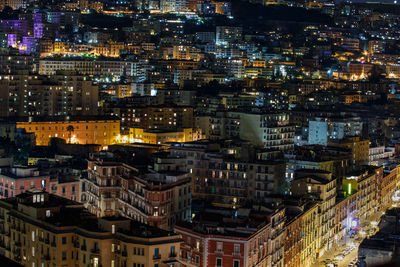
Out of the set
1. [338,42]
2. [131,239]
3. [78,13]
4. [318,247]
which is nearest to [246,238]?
[131,239]

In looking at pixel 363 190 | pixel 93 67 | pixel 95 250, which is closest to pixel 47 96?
pixel 93 67

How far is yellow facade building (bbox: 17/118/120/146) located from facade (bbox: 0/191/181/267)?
32902mm

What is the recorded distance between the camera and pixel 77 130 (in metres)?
66.7

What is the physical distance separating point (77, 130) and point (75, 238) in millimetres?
38335

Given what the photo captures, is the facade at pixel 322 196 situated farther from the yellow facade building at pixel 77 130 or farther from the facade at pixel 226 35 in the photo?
the facade at pixel 226 35

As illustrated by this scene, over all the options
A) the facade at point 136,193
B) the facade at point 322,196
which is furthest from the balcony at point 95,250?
the facade at point 322,196

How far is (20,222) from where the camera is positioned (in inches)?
1224

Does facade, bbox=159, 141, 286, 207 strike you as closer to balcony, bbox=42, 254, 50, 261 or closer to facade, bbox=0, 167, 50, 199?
facade, bbox=0, 167, 50, 199

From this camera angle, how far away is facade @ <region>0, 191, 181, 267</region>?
90.5 feet

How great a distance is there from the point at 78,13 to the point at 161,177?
89.0m

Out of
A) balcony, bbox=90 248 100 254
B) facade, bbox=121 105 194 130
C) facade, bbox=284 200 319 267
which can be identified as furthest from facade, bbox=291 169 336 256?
facade, bbox=121 105 194 130

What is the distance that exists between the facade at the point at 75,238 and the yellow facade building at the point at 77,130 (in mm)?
32902

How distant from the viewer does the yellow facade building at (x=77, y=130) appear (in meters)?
65.2

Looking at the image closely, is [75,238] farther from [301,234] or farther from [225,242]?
[301,234]
